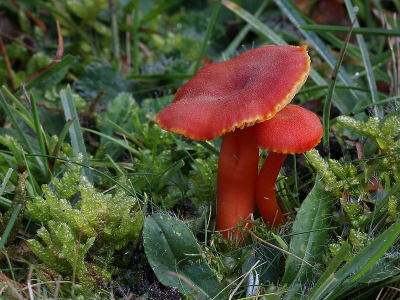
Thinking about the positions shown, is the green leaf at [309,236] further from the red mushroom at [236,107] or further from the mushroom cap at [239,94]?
the mushroom cap at [239,94]

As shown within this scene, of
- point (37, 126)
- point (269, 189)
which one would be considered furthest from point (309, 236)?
point (37, 126)

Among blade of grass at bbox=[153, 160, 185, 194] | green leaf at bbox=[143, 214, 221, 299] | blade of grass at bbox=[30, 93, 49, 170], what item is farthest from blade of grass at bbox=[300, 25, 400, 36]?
blade of grass at bbox=[30, 93, 49, 170]

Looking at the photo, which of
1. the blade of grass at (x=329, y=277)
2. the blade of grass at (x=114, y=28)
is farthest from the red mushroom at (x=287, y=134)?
the blade of grass at (x=114, y=28)

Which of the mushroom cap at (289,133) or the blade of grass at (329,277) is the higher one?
the mushroom cap at (289,133)

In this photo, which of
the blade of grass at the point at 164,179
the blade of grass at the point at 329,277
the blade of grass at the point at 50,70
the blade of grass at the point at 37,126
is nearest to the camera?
the blade of grass at the point at 329,277

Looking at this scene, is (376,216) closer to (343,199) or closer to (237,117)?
(343,199)

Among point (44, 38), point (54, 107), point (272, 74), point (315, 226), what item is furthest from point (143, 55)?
point (315, 226)

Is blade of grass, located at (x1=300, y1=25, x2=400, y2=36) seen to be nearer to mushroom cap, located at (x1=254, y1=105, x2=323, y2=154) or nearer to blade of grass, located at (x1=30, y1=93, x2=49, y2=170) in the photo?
mushroom cap, located at (x1=254, y1=105, x2=323, y2=154)
